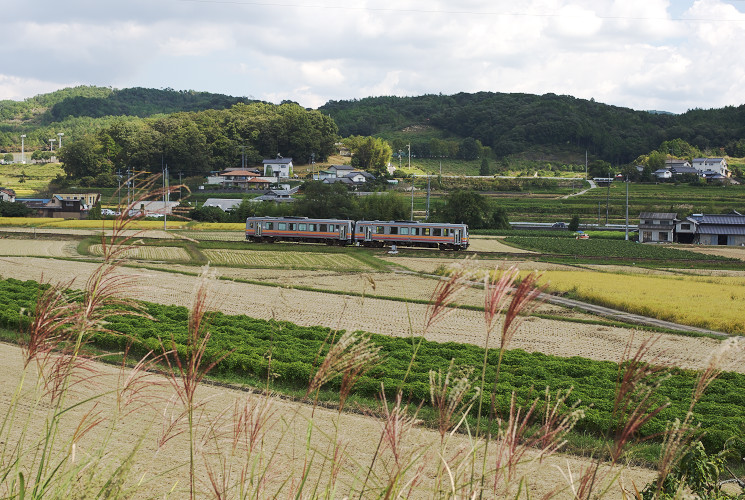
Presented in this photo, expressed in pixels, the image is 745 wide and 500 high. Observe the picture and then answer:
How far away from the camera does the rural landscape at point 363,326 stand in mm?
2900

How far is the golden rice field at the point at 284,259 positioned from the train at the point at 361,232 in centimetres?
441

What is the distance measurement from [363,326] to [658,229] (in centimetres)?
4689

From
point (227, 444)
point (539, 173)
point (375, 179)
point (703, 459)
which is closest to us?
point (703, 459)

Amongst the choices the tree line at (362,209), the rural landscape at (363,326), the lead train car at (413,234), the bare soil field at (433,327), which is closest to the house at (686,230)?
the rural landscape at (363,326)

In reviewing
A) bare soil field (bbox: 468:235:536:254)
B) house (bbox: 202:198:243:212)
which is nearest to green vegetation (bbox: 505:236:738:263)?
bare soil field (bbox: 468:235:536:254)

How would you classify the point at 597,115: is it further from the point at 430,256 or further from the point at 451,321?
the point at 451,321

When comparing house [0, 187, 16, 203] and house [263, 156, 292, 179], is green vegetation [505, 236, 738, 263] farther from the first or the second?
house [0, 187, 16, 203]

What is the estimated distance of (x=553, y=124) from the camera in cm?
13662

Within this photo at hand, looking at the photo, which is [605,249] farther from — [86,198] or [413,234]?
[86,198]

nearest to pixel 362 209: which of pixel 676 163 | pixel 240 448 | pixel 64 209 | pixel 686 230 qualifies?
pixel 686 230

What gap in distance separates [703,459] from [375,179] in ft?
289

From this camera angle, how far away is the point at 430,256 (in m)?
42.6

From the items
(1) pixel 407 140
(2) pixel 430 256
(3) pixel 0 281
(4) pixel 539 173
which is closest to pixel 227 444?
(3) pixel 0 281

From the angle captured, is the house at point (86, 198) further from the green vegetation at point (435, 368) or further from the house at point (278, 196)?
the green vegetation at point (435, 368)
